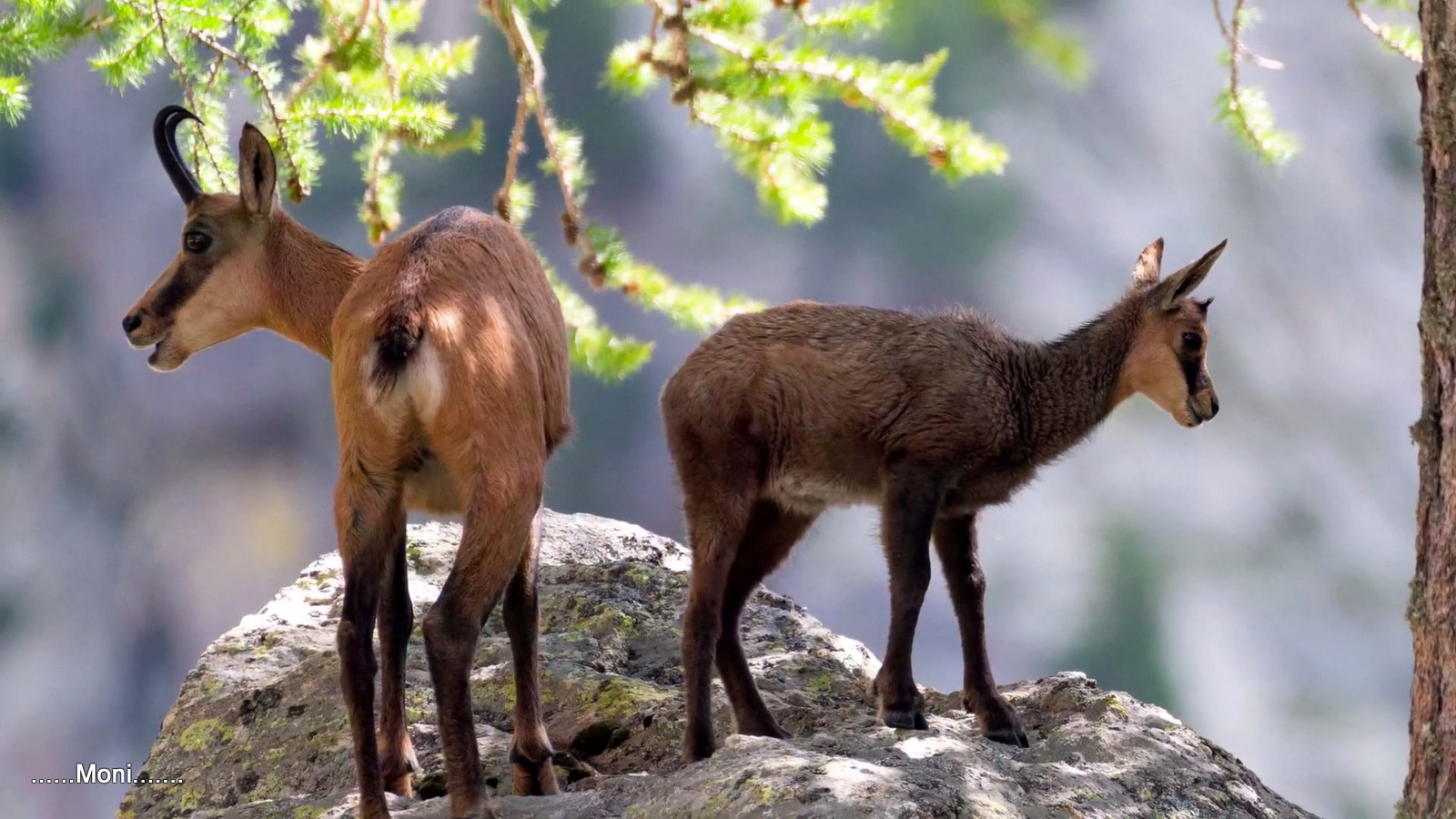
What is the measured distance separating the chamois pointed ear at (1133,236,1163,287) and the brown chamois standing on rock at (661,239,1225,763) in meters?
0.27

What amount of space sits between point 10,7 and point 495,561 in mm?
5319

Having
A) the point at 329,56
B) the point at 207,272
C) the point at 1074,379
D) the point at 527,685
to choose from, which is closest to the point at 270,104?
the point at 329,56

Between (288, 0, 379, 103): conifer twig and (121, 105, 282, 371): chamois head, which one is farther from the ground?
(288, 0, 379, 103): conifer twig

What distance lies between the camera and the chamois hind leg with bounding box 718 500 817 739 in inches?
216

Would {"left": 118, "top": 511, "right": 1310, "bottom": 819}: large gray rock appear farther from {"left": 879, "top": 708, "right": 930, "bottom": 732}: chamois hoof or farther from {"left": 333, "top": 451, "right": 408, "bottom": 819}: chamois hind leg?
{"left": 333, "top": 451, "right": 408, "bottom": 819}: chamois hind leg

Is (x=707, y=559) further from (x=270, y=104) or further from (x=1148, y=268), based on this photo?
(x=270, y=104)

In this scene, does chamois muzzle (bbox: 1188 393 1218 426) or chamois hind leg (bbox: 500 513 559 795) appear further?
chamois muzzle (bbox: 1188 393 1218 426)

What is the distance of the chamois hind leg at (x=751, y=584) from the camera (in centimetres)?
549

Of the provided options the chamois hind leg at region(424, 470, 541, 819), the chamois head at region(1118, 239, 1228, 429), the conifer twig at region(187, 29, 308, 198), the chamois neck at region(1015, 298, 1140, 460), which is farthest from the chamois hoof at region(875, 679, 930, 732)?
the conifer twig at region(187, 29, 308, 198)

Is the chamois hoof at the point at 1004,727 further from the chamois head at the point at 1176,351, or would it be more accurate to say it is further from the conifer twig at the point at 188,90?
the conifer twig at the point at 188,90

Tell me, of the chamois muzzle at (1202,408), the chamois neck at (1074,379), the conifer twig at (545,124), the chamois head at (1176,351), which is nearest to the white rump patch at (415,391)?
the conifer twig at (545,124)

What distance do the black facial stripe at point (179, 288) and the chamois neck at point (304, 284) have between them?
0.29m

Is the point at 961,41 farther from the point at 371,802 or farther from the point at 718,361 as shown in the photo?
the point at 371,802

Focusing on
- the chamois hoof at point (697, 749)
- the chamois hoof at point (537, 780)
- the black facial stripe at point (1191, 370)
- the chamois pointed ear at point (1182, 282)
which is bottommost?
the chamois hoof at point (537, 780)
